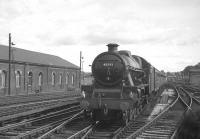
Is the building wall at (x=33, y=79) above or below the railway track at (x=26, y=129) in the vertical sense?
above

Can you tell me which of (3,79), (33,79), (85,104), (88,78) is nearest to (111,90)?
(85,104)

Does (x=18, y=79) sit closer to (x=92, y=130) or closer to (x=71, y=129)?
(x=71, y=129)

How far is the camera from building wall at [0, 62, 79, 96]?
31.0 m

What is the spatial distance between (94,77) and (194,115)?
16.7 ft

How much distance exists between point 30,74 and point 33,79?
2.67 feet

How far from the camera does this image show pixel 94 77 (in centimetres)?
1227

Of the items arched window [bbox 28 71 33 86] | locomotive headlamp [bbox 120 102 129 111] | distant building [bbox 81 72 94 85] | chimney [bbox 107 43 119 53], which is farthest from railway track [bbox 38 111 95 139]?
arched window [bbox 28 71 33 86]

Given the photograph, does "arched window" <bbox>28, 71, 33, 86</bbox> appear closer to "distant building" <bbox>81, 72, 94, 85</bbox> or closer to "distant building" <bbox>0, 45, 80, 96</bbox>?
"distant building" <bbox>0, 45, 80, 96</bbox>

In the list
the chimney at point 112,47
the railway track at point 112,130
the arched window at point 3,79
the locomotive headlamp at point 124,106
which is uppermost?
the chimney at point 112,47

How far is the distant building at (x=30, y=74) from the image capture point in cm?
3091

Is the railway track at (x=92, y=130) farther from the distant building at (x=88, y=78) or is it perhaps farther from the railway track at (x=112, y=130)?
the distant building at (x=88, y=78)

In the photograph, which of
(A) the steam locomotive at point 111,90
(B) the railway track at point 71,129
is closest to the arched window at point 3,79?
Answer: (B) the railway track at point 71,129

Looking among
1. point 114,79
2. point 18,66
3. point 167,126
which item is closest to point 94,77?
point 114,79

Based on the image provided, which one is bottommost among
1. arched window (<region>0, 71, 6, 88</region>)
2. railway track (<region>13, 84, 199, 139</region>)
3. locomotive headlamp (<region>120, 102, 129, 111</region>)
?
railway track (<region>13, 84, 199, 139</region>)
